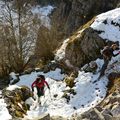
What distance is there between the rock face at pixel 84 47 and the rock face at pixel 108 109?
370 cm

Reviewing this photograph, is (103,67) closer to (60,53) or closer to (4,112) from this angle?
(60,53)

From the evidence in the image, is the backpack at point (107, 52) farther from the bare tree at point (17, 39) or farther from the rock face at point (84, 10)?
the rock face at point (84, 10)

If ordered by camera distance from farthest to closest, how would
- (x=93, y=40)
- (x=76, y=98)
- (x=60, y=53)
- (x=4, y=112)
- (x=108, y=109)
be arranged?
(x=60, y=53)
(x=93, y=40)
(x=76, y=98)
(x=4, y=112)
(x=108, y=109)

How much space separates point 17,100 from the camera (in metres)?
19.3

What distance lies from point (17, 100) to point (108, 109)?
524cm

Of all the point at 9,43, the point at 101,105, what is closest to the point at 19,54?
the point at 9,43

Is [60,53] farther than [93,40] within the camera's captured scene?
Yes

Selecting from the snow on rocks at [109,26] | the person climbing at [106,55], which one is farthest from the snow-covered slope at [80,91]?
the person climbing at [106,55]

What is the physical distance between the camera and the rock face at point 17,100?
1759cm

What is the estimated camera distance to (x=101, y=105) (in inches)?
679

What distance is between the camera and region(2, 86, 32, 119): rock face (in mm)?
17587

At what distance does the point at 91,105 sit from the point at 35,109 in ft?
9.26

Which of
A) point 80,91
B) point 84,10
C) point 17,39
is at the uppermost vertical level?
point 80,91

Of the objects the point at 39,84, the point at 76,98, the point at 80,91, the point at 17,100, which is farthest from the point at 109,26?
the point at 17,100
